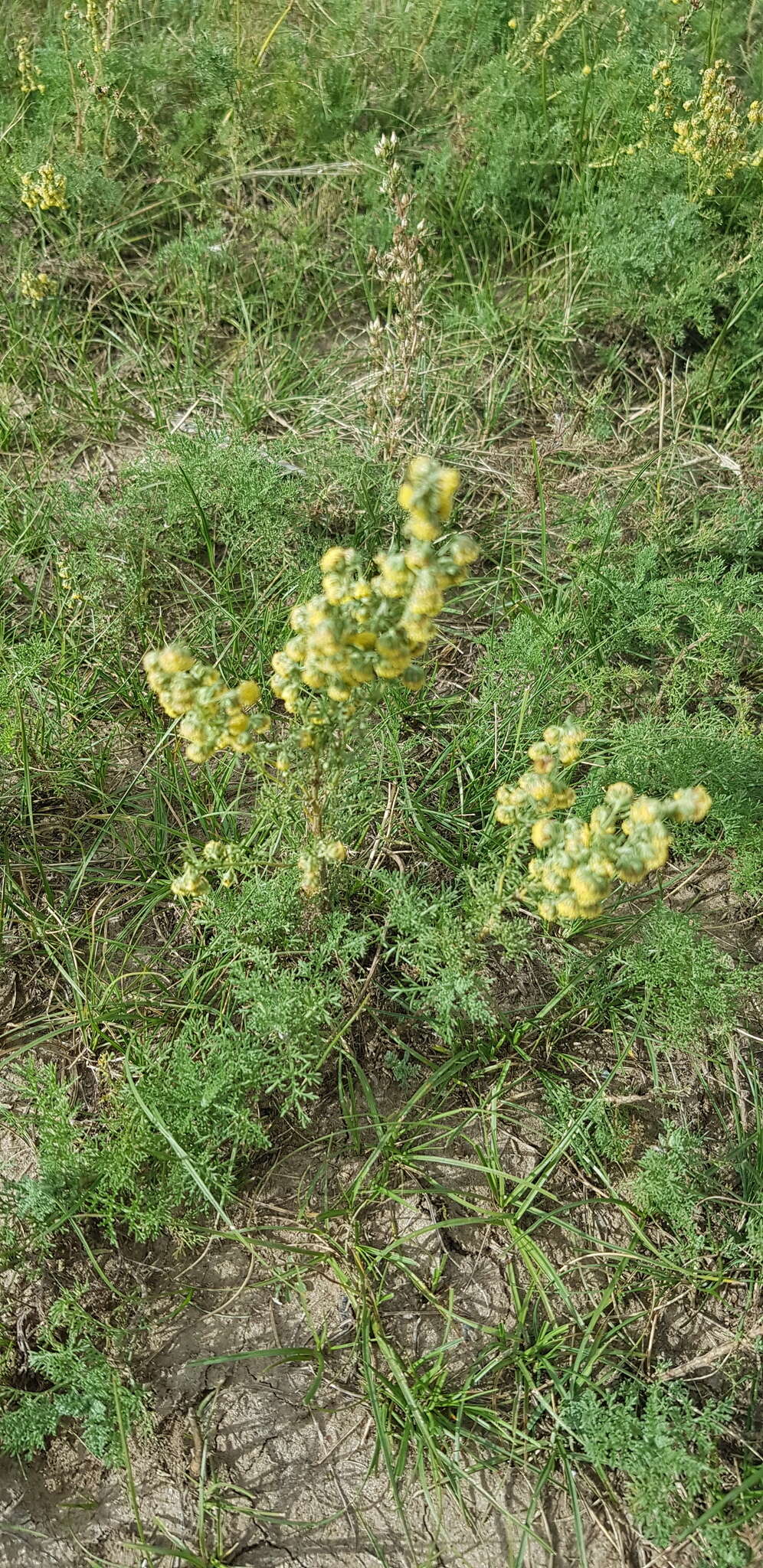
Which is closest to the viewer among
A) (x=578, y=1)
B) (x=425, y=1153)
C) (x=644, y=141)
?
(x=425, y=1153)

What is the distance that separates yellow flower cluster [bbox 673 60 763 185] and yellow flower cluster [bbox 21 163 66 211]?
83.2 inches

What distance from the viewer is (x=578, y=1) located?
3.71m

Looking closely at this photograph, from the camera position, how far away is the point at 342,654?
5.58ft

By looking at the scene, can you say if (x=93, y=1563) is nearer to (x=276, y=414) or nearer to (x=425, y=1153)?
(x=425, y=1153)

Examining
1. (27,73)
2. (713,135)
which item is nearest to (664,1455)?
(713,135)

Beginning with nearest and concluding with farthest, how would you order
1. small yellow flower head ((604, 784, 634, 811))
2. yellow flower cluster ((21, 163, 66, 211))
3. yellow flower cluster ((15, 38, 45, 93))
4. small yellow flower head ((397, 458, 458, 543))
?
small yellow flower head ((397, 458, 458, 543)) → small yellow flower head ((604, 784, 634, 811)) → yellow flower cluster ((21, 163, 66, 211)) → yellow flower cluster ((15, 38, 45, 93))

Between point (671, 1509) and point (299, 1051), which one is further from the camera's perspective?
point (299, 1051)

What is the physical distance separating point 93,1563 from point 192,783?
69.6 inches

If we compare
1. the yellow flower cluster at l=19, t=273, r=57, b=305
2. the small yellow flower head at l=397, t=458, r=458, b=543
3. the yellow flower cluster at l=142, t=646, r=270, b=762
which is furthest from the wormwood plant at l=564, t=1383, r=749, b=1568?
the yellow flower cluster at l=19, t=273, r=57, b=305

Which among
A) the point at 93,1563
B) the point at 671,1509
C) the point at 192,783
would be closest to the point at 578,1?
the point at 192,783

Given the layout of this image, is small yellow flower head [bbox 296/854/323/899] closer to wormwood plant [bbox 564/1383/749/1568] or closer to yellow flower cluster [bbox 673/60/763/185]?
wormwood plant [bbox 564/1383/749/1568]

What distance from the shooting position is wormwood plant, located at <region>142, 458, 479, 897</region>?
64.7 inches

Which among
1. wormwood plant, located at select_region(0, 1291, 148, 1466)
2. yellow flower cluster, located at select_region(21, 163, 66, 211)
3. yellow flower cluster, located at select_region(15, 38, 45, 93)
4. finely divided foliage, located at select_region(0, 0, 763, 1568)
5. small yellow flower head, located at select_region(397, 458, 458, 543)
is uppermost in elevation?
yellow flower cluster, located at select_region(15, 38, 45, 93)

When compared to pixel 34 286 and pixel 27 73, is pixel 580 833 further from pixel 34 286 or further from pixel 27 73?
pixel 27 73
